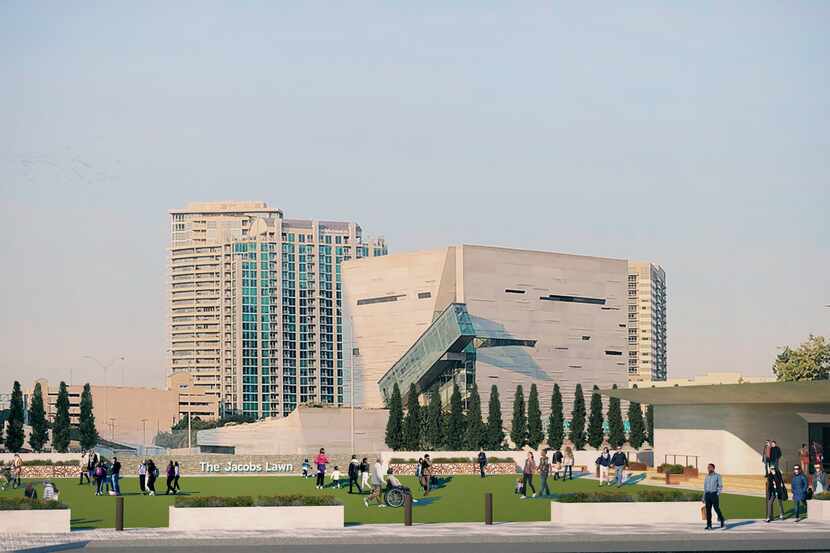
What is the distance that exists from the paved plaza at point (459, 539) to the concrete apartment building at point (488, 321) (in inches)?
2961

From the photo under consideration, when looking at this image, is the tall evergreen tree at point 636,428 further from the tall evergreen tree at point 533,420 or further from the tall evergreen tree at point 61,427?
the tall evergreen tree at point 61,427

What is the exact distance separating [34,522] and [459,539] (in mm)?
10317

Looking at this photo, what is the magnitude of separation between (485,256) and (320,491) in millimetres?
63171

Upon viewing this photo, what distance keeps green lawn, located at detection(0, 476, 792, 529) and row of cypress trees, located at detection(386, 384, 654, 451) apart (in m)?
29.4

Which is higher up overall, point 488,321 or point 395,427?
point 488,321

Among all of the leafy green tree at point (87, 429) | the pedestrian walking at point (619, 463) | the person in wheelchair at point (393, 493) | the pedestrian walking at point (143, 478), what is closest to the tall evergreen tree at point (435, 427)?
the leafy green tree at point (87, 429)

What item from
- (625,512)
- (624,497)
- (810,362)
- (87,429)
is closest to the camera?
(625,512)

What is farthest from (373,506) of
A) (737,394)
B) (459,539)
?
(737,394)

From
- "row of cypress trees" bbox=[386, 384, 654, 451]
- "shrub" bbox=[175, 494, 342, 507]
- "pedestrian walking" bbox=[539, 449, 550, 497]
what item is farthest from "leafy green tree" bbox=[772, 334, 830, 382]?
"shrub" bbox=[175, 494, 342, 507]

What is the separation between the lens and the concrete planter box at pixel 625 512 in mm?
33156

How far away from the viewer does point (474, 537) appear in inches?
1174

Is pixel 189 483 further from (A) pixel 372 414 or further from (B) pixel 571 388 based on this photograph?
(B) pixel 571 388

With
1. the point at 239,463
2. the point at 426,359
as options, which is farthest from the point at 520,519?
the point at 426,359

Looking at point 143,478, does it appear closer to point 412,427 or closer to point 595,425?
point 412,427
